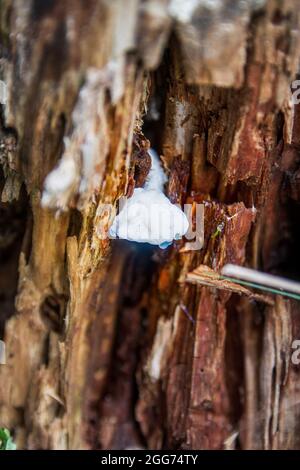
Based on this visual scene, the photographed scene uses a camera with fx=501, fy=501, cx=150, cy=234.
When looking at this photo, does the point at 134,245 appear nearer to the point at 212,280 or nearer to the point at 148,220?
the point at 212,280

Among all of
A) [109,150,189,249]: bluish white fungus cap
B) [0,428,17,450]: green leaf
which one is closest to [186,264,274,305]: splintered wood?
[109,150,189,249]: bluish white fungus cap

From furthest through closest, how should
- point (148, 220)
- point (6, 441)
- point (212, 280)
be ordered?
1. point (6, 441)
2. point (212, 280)
3. point (148, 220)

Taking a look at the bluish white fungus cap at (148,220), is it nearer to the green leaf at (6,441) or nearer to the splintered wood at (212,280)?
the splintered wood at (212,280)

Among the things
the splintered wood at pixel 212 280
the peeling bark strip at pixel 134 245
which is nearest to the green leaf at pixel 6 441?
the peeling bark strip at pixel 134 245

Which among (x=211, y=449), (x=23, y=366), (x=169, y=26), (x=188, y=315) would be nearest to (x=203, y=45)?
(x=169, y=26)

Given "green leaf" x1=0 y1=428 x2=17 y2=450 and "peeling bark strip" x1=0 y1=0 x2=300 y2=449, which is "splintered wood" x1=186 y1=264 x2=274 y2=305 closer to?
"peeling bark strip" x1=0 y1=0 x2=300 y2=449

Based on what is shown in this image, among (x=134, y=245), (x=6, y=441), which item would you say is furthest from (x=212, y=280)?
(x=6, y=441)
